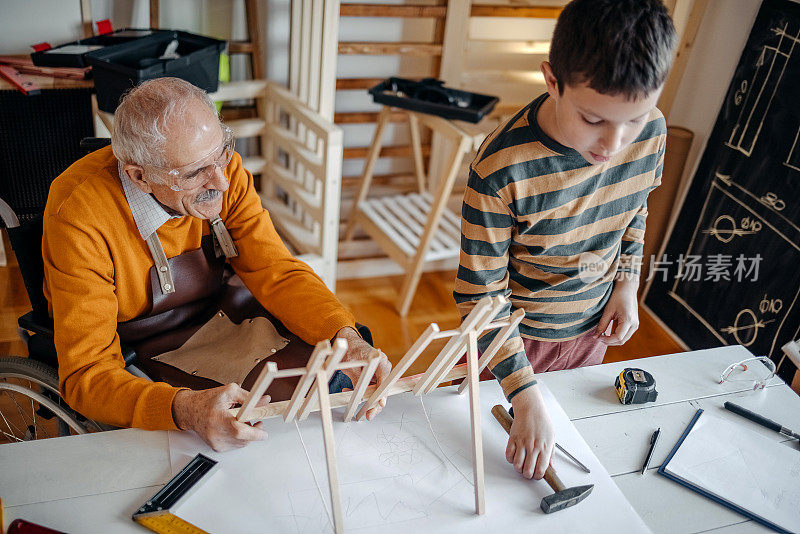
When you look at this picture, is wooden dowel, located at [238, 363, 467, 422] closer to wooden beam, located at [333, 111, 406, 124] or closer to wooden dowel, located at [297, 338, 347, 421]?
wooden dowel, located at [297, 338, 347, 421]

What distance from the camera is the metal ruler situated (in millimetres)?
1030

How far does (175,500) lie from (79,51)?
6.09ft

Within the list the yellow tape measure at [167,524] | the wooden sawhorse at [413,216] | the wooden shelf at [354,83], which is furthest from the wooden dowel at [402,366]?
the wooden shelf at [354,83]

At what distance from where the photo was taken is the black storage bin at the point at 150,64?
211cm

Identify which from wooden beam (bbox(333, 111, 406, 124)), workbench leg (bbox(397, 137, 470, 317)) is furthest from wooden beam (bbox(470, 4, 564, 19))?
workbench leg (bbox(397, 137, 470, 317))

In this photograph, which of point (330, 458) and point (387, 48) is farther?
point (387, 48)

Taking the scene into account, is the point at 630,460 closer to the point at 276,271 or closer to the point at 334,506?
the point at 334,506

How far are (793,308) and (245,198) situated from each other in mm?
1820

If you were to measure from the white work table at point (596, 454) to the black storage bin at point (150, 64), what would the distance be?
1256 mm

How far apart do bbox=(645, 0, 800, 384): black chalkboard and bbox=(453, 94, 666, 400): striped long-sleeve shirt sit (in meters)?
1.13

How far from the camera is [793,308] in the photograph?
7.48 feet

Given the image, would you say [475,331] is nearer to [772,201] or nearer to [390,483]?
[390,483]

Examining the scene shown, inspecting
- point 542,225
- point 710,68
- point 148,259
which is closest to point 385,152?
point 710,68

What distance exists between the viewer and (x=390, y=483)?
3.78 ft
